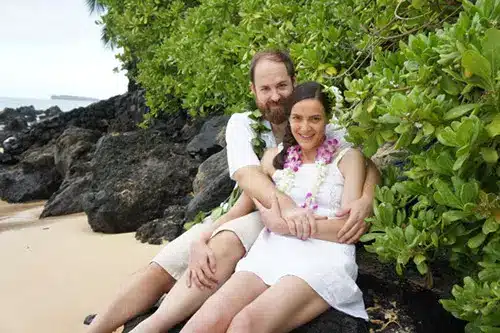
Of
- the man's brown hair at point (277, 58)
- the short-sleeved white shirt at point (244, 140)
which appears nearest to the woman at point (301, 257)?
the short-sleeved white shirt at point (244, 140)

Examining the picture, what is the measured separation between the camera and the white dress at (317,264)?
2445 mm

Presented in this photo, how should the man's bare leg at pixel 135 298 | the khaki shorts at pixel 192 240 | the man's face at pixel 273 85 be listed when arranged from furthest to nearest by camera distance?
the man's face at pixel 273 85 → the man's bare leg at pixel 135 298 → the khaki shorts at pixel 192 240

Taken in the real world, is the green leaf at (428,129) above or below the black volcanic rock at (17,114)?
below

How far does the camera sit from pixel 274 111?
341cm

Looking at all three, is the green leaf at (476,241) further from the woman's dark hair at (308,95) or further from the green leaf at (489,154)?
the woman's dark hair at (308,95)

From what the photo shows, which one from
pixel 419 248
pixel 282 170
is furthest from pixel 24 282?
pixel 419 248

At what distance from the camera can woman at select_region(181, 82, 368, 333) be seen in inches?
93.8

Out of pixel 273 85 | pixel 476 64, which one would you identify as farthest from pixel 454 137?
pixel 273 85

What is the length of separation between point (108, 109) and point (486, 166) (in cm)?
2072

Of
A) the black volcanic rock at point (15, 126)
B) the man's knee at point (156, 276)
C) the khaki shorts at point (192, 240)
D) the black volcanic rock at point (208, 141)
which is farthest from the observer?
the black volcanic rock at point (15, 126)

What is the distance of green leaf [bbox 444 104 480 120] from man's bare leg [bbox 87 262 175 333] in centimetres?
200

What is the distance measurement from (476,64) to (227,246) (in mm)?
1653

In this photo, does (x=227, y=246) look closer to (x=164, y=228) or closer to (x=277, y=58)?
(x=277, y=58)

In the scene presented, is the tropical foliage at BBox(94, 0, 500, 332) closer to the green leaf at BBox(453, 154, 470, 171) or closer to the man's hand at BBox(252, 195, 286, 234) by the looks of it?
the green leaf at BBox(453, 154, 470, 171)
